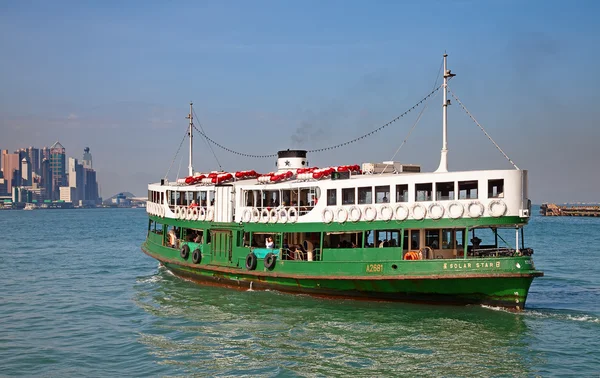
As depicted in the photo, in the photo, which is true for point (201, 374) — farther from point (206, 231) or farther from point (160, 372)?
point (206, 231)

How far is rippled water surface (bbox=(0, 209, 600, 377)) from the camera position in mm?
16219

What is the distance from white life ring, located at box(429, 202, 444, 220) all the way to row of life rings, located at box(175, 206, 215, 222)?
34.9 feet

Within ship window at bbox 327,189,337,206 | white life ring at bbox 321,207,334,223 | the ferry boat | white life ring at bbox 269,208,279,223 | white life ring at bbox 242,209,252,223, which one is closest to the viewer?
the ferry boat

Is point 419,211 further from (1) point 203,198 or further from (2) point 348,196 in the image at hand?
(1) point 203,198

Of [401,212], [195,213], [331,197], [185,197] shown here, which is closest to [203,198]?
[195,213]

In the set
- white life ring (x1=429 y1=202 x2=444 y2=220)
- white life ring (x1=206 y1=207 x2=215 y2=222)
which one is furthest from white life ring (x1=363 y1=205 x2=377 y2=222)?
white life ring (x1=206 y1=207 x2=215 y2=222)

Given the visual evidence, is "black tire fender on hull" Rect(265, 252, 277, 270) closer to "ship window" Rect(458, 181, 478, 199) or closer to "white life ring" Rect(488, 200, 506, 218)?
"ship window" Rect(458, 181, 478, 199)

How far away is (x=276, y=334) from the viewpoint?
19.4 metres

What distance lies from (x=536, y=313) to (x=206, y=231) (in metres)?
14.2

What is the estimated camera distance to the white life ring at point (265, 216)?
25859 mm

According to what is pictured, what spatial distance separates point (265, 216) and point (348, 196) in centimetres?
402

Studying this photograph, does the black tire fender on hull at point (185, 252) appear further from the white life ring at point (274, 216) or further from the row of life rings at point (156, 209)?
the white life ring at point (274, 216)

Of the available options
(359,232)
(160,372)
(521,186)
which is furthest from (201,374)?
(521,186)

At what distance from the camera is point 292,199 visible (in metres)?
26.1
